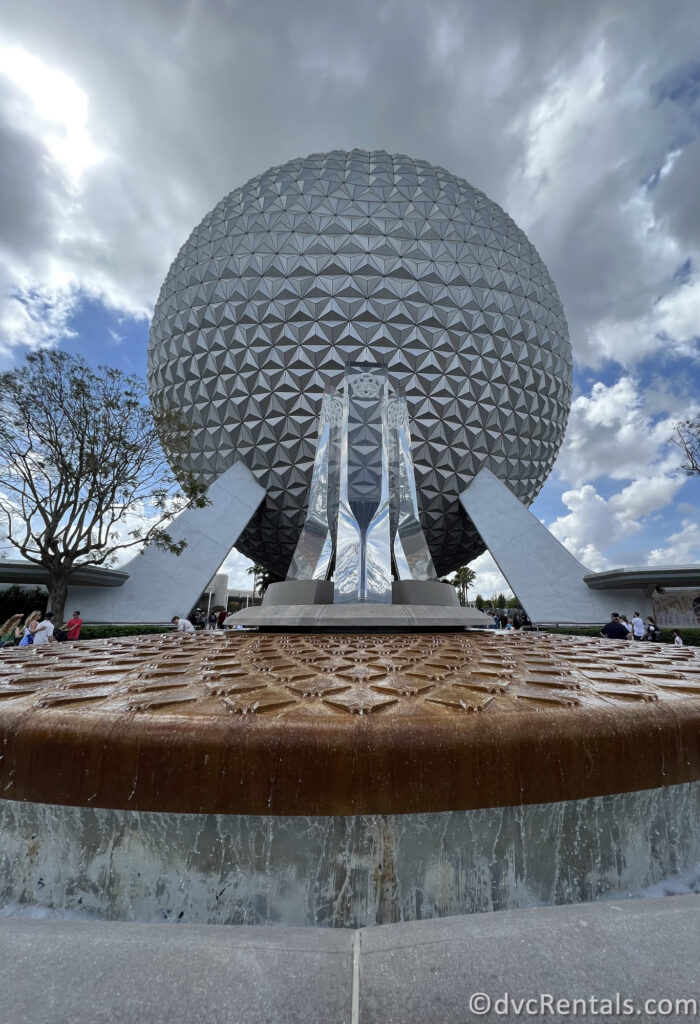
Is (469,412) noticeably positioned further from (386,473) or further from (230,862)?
(230,862)

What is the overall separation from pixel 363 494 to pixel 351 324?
8.86 m

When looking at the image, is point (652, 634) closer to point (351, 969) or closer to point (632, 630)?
point (632, 630)

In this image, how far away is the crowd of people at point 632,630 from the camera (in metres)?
10.3

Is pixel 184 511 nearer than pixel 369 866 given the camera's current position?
No

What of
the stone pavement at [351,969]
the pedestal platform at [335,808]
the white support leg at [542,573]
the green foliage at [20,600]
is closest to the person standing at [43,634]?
the pedestal platform at [335,808]

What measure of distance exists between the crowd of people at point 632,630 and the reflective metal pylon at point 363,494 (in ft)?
13.4

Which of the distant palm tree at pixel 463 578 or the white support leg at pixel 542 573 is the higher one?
the distant palm tree at pixel 463 578

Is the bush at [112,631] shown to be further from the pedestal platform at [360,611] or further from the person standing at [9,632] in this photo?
the pedestal platform at [360,611]

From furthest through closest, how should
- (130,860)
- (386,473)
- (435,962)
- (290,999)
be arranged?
(386,473) → (130,860) → (435,962) → (290,999)

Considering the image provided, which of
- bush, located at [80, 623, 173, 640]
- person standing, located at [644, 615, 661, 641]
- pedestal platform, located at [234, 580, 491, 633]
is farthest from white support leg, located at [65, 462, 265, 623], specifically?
person standing, located at [644, 615, 661, 641]

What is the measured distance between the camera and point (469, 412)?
63.4 feet

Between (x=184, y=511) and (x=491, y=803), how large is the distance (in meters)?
16.5

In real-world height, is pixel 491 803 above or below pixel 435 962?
above

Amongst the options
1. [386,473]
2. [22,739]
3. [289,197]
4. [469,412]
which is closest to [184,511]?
[386,473]
